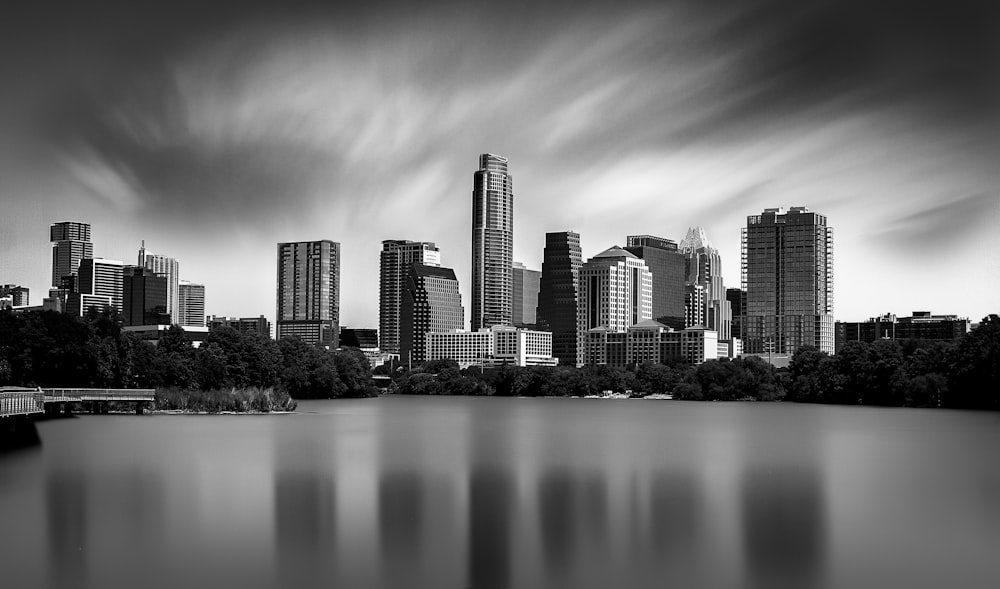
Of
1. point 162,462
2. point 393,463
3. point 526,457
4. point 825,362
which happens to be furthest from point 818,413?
point 162,462

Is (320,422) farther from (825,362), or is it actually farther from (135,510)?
(825,362)

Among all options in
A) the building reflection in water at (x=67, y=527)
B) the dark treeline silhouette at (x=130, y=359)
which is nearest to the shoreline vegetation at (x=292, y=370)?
the dark treeline silhouette at (x=130, y=359)

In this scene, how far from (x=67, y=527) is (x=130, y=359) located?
7500cm

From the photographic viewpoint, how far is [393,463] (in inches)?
2064

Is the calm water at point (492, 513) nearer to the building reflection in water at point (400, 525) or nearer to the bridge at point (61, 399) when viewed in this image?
the building reflection in water at point (400, 525)

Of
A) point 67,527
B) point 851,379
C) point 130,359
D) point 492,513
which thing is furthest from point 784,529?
point 851,379

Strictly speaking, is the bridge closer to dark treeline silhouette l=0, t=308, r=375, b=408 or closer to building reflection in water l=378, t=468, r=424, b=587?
dark treeline silhouette l=0, t=308, r=375, b=408

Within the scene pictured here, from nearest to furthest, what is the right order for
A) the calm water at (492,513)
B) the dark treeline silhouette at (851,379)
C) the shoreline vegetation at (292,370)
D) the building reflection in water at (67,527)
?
the building reflection in water at (67,527), the calm water at (492,513), the shoreline vegetation at (292,370), the dark treeline silhouette at (851,379)

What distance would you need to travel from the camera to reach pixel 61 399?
81000 millimetres

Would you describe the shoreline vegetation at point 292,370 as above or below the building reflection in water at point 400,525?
above

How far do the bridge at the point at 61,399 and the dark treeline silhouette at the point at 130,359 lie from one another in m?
3.26

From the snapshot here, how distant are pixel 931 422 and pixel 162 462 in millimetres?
67083

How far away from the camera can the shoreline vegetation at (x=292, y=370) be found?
96.6 meters

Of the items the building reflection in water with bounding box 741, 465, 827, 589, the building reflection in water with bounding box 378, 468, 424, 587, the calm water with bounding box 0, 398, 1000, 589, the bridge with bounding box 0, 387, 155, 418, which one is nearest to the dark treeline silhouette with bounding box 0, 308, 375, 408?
the bridge with bounding box 0, 387, 155, 418
